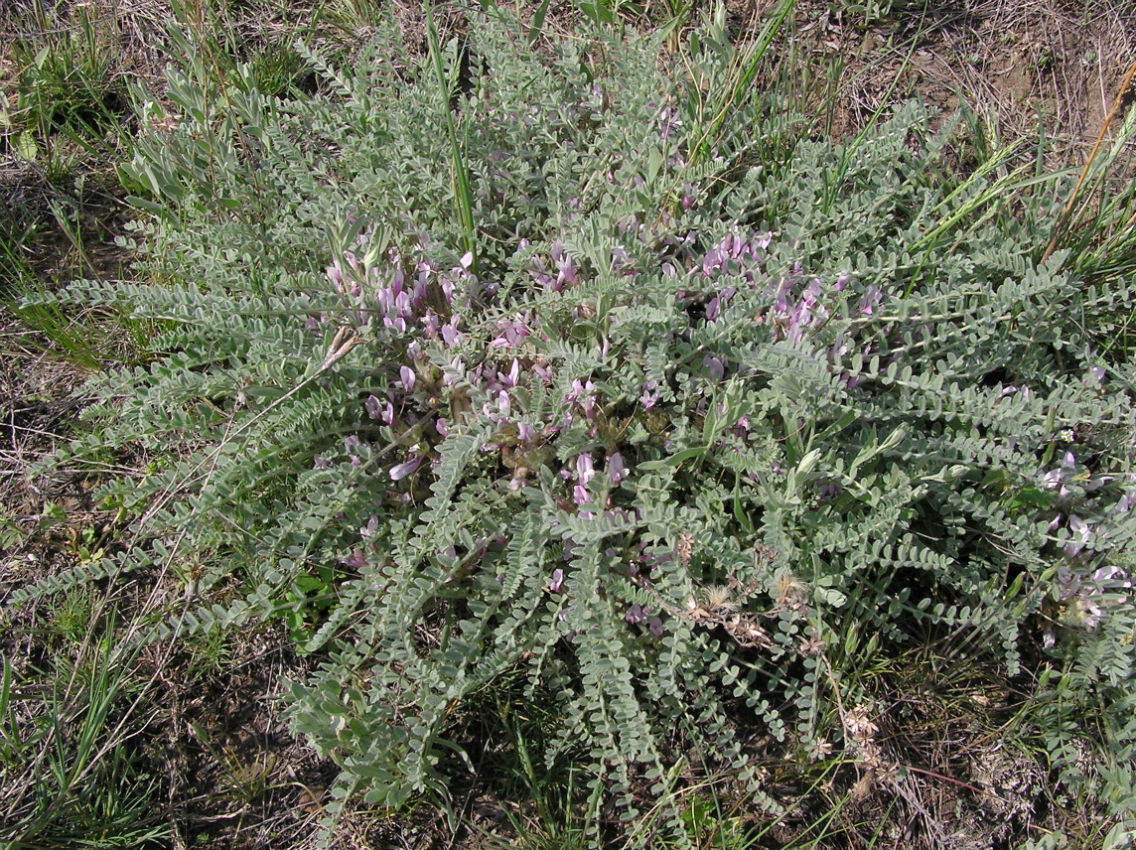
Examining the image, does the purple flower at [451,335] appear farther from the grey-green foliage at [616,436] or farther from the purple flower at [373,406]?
the purple flower at [373,406]

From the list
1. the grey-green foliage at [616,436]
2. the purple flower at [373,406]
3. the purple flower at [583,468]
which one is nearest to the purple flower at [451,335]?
the grey-green foliage at [616,436]

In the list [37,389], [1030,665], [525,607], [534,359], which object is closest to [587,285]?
[534,359]

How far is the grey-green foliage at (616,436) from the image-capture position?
2211mm

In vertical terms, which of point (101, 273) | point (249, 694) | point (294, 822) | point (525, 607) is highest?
point (101, 273)

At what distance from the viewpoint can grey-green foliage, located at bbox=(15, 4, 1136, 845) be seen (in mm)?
2211

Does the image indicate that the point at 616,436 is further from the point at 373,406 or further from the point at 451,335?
the point at 373,406

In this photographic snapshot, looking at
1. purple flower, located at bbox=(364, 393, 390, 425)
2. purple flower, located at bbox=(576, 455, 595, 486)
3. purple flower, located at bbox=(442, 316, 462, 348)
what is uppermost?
purple flower, located at bbox=(442, 316, 462, 348)

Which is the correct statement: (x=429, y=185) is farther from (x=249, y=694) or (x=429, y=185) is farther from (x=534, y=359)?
(x=249, y=694)

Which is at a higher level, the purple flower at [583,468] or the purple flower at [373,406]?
the purple flower at [373,406]

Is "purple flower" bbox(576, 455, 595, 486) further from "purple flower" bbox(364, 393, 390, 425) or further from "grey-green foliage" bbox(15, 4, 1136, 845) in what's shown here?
"purple flower" bbox(364, 393, 390, 425)

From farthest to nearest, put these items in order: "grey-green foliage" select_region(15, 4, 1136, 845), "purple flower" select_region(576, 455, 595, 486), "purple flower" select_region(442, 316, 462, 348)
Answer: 1. "purple flower" select_region(442, 316, 462, 348)
2. "purple flower" select_region(576, 455, 595, 486)
3. "grey-green foliage" select_region(15, 4, 1136, 845)

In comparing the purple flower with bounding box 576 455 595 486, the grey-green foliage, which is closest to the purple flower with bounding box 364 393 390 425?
the grey-green foliage

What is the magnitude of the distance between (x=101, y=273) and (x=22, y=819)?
184cm

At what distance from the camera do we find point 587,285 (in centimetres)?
Result: 232
